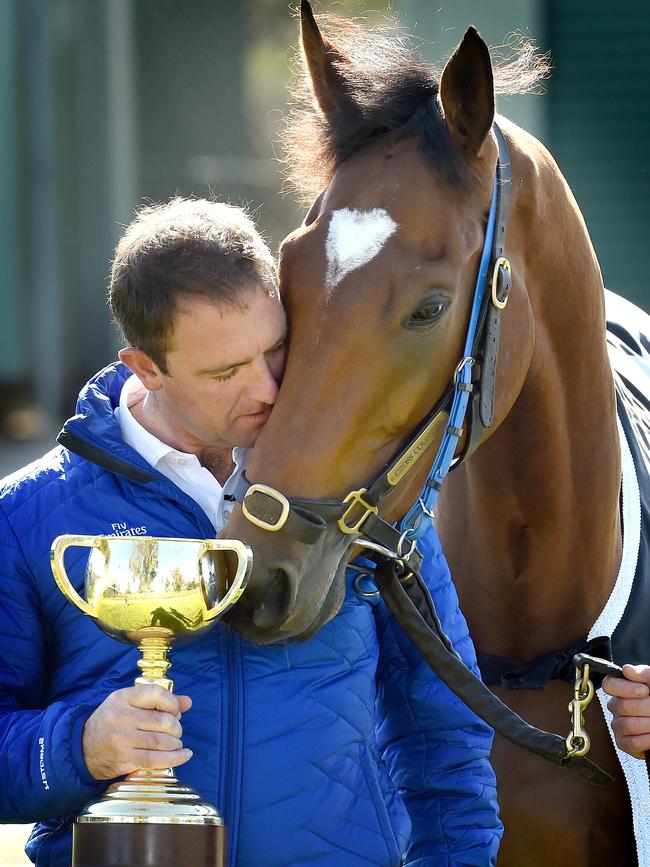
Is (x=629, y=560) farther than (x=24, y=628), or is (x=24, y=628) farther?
(x=629, y=560)

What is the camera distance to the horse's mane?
210cm

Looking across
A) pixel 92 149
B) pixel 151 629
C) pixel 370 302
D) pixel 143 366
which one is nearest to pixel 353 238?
pixel 370 302

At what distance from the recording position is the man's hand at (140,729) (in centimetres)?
158

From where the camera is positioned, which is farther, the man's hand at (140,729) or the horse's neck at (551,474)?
the horse's neck at (551,474)

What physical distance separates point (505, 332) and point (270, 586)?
23.9 inches

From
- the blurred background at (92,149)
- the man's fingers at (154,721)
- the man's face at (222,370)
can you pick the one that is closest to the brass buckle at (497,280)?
the man's face at (222,370)

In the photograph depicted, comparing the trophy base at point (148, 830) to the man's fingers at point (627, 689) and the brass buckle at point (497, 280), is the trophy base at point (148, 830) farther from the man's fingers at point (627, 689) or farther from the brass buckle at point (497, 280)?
the brass buckle at point (497, 280)

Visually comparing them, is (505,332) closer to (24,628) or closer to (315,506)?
(315,506)

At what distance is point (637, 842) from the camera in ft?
7.50

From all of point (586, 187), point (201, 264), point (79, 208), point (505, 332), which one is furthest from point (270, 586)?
point (79, 208)

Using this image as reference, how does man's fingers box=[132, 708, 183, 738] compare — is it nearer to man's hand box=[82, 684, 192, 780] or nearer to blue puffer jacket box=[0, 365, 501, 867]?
man's hand box=[82, 684, 192, 780]

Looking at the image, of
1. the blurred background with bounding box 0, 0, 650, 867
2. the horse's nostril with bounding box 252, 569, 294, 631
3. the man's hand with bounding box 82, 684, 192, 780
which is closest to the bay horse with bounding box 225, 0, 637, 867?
the horse's nostril with bounding box 252, 569, 294, 631

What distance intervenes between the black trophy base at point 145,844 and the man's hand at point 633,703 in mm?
743

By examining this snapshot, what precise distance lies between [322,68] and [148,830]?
1273 millimetres
